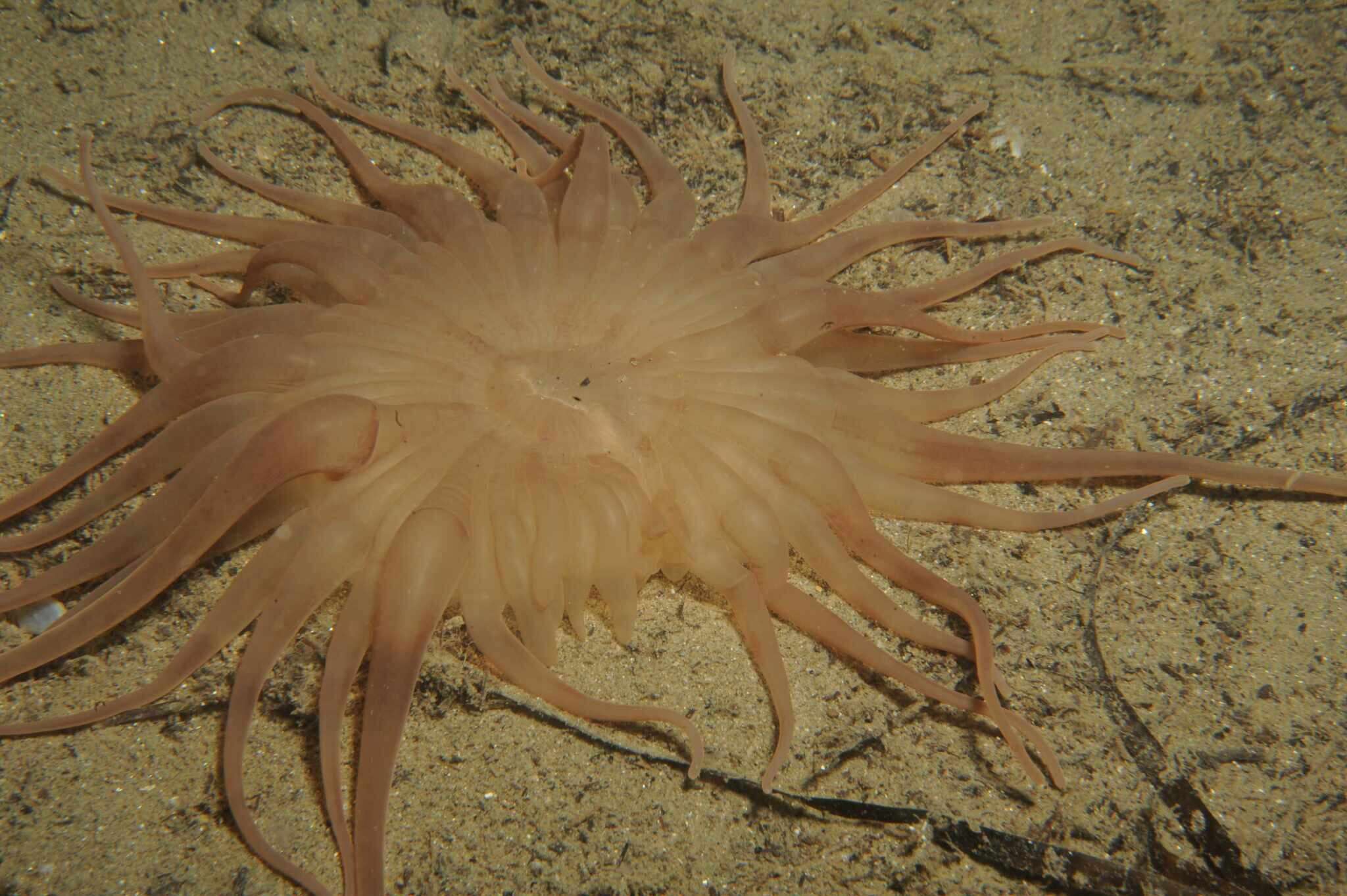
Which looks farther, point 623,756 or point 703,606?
point 703,606

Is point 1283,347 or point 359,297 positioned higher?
point 1283,347

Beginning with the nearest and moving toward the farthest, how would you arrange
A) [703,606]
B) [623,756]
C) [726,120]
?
[623,756], [703,606], [726,120]

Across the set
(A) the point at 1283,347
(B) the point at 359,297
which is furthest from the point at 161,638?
(A) the point at 1283,347

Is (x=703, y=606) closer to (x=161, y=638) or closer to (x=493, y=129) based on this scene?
(x=161, y=638)

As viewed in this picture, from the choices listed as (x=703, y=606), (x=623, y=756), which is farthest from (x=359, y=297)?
(x=623, y=756)

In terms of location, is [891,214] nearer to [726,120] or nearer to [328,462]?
[726,120]

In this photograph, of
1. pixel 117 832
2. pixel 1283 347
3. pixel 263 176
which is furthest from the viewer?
pixel 263 176

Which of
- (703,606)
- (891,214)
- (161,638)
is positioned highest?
(891,214)
